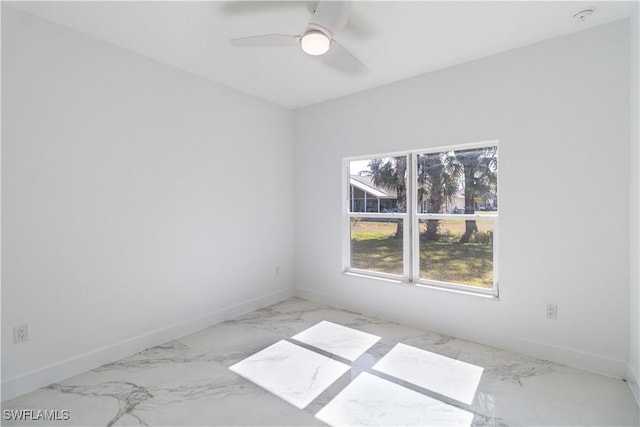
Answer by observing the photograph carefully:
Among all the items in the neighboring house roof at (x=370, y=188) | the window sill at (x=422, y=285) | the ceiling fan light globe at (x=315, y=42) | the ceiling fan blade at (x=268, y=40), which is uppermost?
the ceiling fan blade at (x=268, y=40)

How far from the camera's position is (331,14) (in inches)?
72.4

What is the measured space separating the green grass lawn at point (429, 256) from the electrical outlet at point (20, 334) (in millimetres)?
3008

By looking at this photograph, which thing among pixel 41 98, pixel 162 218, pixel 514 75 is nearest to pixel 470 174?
pixel 514 75

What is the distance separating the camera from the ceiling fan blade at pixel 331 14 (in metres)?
1.78

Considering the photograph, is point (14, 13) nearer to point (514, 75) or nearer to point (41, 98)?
point (41, 98)

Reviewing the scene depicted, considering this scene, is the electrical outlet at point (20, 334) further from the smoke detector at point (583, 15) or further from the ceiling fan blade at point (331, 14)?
the smoke detector at point (583, 15)

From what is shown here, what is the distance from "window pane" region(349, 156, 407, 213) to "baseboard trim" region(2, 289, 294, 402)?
1.83 meters

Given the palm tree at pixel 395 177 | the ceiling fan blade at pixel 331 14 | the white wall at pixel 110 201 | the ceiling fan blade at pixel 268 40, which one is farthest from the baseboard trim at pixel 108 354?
the ceiling fan blade at pixel 331 14

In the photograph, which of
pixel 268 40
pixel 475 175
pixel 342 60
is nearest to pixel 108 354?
pixel 268 40

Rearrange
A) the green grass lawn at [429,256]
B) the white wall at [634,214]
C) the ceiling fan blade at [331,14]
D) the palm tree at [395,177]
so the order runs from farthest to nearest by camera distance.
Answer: the palm tree at [395,177] < the green grass lawn at [429,256] < the white wall at [634,214] < the ceiling fan blade at [331,14]

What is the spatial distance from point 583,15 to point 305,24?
195 centimetres

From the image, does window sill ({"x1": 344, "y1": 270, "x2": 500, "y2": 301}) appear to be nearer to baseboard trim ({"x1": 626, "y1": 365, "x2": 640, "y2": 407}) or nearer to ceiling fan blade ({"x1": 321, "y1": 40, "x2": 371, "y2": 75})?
baseboard trim ({"x1": 626, "y1": 365, "x2": 640, "y2": 407})

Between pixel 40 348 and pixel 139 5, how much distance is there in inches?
98.2

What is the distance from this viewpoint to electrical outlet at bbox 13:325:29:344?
6.89 ft
